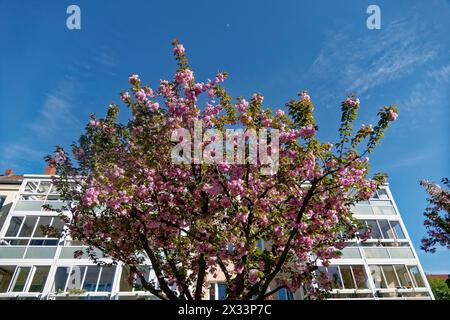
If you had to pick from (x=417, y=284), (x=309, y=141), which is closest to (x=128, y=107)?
(x=309, y=141)

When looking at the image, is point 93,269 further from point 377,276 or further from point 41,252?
point 377,276

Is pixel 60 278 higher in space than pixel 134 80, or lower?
lower

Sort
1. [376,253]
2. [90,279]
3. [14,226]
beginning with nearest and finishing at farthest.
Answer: [376,253] → [90,279] → [14,226]

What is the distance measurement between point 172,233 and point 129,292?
579 inches

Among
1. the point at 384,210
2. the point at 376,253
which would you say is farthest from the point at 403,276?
the point at 384,210

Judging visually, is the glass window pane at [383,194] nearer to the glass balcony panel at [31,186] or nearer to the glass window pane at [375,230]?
the glass window pane at [375,230]

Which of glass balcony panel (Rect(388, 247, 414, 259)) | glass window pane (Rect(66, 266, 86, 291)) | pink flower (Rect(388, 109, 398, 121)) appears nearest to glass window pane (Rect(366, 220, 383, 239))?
glass balcony panel (Rect(388, 247, 414, 259))

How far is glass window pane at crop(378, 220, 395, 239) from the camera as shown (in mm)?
25777

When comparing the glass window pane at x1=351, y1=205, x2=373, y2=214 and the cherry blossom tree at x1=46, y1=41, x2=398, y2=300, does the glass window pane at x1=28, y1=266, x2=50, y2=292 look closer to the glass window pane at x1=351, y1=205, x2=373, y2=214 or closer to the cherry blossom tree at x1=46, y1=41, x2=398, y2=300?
the cherry blossom tree at x1=46, y1=41, x2=398, y2=300

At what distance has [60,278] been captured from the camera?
852 inches

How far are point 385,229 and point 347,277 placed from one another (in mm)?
6886

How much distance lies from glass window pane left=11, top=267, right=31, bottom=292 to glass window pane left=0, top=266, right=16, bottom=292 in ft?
3.57

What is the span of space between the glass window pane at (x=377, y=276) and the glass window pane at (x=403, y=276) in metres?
1.43
